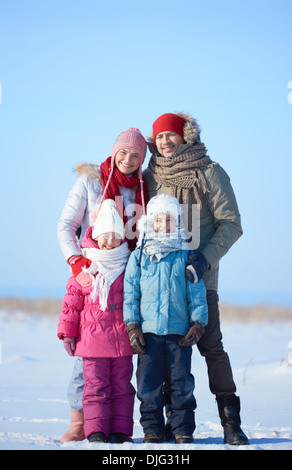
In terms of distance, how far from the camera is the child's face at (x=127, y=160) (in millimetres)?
3912

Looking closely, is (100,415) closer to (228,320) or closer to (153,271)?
(153,271)

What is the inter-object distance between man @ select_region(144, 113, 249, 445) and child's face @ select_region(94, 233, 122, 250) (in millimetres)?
488

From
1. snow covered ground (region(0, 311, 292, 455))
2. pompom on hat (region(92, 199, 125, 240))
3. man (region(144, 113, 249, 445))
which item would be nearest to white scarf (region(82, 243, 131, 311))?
pompom on hat (region(92, 199, 125, 240))

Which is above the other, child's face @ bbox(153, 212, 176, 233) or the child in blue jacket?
child's face @ bbox(153, 212, 176, 233)

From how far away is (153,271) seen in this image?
3514 mm

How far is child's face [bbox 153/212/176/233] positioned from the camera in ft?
11.7

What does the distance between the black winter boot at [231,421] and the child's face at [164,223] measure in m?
1.23

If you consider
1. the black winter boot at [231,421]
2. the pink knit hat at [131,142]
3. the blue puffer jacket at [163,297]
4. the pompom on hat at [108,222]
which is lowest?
the black winter boot at [231,421]

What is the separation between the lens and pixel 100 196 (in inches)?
155

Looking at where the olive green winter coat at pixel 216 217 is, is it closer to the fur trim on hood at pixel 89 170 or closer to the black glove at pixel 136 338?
the fur trim on hood at pixel 89 170

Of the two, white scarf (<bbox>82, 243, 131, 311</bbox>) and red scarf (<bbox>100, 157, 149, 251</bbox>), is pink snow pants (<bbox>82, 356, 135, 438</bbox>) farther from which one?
red scarf (<bbox>100, 157, 149, 251</bbox>)

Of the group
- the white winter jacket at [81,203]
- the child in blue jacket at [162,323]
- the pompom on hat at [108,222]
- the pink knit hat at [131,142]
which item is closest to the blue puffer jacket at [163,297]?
the child in blue jacket at [162,323]
